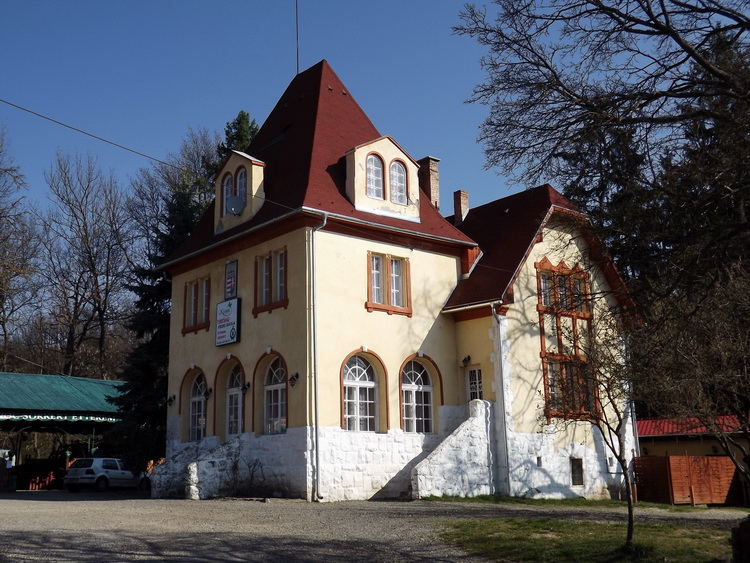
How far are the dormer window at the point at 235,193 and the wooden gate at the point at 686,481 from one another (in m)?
14.1

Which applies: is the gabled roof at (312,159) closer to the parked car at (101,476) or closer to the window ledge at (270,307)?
the window ledge at (270,307)

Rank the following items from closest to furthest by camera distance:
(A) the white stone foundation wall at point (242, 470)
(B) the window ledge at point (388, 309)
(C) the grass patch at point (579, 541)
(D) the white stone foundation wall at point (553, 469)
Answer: (C) the grass patch at point (579, 541) < (A) the white stone foundation wall at point (242, 470) < (B) the window ledge at point (388, 309) < (D) the white stone foundation wall at point (553, 469)

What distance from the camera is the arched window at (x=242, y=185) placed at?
76.6ft

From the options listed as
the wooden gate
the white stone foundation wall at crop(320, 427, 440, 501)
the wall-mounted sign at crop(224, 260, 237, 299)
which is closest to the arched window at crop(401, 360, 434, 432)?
the white stone foundation wall at crop(320, 427, 440, 501)

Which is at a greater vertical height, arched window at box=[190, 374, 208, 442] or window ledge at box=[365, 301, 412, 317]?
window ledge at box=[365, 301, 412, 317]

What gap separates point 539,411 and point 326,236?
7905mm

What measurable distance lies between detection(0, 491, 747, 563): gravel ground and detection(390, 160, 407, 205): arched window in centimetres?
887

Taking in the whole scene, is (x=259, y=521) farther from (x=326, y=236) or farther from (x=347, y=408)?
(x=326, y=236)

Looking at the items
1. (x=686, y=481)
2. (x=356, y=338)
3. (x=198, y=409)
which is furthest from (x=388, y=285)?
(x=686, y=481)

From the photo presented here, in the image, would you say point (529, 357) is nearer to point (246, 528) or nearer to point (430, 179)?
point (430, 179)

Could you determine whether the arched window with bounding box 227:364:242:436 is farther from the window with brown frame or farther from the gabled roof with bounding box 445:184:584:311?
the window with brown frame

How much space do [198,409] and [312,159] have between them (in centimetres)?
865

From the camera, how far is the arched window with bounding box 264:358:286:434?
2124 centimetres

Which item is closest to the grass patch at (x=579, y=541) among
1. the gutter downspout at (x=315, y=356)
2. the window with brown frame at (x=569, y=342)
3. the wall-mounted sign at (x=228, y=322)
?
the window with brown frame at (x=569, y=342)
